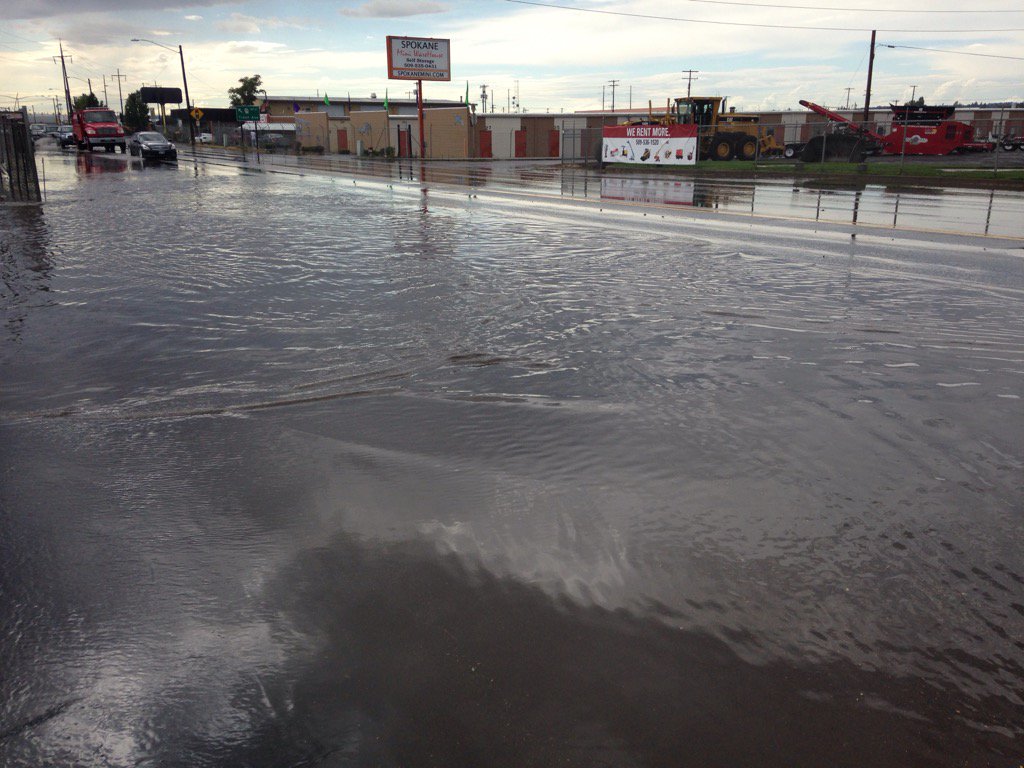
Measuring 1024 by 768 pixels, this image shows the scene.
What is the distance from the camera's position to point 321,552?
138 inches

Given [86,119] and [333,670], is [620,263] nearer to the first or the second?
[333,670]

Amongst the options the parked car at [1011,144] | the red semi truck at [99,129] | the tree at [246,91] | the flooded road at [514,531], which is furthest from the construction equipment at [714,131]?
the tree at [246,91]

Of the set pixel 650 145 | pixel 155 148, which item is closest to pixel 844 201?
pixel 650 145

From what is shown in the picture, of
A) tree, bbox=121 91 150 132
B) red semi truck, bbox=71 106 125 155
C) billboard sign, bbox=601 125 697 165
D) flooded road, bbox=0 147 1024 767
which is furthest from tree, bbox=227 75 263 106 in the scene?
flooded road, bbox=0 147 1024 767

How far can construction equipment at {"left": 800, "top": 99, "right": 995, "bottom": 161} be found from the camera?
41500mm

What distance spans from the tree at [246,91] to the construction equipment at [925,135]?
81.1m

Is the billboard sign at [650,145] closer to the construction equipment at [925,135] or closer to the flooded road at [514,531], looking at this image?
the construction equipment at [925,135]

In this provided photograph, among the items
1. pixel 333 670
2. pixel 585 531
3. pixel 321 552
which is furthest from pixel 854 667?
pixel 321 552

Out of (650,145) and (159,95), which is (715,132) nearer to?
(650,145)

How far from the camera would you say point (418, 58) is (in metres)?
54.4

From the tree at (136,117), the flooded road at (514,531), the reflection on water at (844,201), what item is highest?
the tree at (136,117)

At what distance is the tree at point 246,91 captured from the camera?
4060 inches

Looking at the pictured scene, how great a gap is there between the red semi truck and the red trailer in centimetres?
4401

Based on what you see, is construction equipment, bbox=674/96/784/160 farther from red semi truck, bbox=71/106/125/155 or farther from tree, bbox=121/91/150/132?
tree, bbox=121/91/150/132
